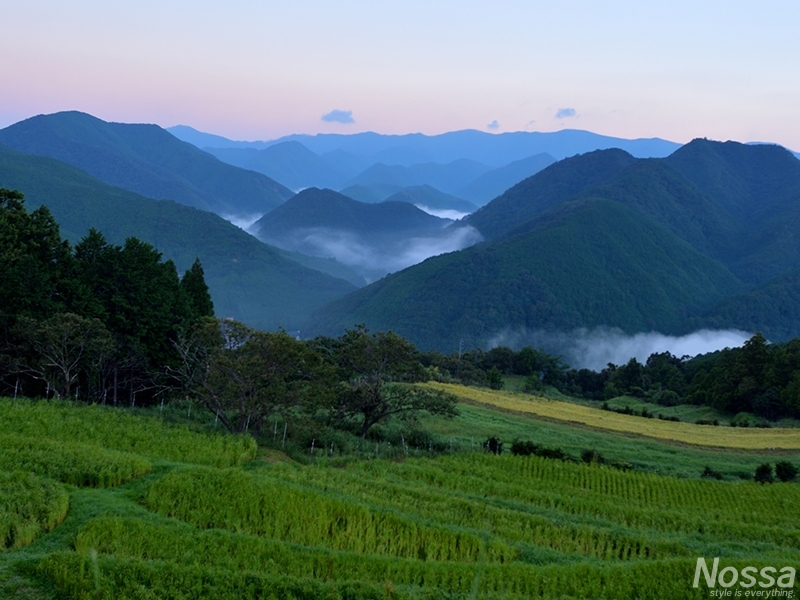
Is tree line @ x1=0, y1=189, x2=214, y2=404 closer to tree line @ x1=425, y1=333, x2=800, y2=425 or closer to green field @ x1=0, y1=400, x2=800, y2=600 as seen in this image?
green field @ x1=0, y1=400, x2=800, y2=600

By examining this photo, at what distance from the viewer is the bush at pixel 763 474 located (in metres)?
31.7

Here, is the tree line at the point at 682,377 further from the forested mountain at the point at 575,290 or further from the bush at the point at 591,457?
the forested mountain at the point at 575,290

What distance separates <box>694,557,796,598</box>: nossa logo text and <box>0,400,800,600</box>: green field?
221mm

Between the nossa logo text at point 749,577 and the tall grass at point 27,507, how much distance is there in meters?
14.7

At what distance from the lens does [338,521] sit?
61.6 ft

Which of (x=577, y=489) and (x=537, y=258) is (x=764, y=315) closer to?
(x=537, y=258)

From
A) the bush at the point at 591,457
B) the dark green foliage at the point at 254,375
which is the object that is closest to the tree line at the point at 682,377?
the bush at the point at 591,457

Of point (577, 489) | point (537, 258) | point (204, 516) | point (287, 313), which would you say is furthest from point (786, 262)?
point (204, 516)

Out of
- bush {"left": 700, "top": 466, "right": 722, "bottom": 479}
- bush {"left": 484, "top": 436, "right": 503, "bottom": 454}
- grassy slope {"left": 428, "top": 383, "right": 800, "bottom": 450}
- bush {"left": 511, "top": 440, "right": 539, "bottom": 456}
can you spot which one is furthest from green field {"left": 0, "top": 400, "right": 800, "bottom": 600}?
grassy slope {"left": 428, "top": 383, "right": 800, "bottom": 450}

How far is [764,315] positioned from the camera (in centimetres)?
14400

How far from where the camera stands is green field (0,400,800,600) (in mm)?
13477

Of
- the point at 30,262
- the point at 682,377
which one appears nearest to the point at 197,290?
the point at 30,262

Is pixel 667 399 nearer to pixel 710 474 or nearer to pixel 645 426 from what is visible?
pixel 645 426

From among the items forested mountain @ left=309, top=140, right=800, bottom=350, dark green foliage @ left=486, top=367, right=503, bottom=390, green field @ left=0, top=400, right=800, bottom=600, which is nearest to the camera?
green field @ left=0, top=400, right=800, bottom=600
